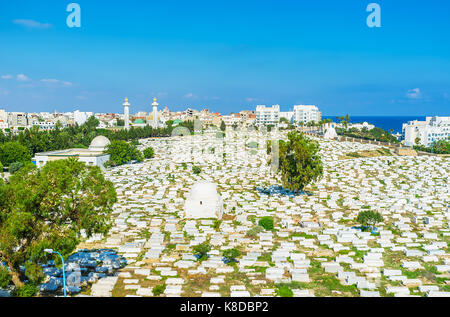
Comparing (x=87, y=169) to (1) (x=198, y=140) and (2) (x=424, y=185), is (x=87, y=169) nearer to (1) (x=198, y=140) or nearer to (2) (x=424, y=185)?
(2) (x=424, y=185)

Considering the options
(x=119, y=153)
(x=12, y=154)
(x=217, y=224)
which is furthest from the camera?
(x=119, y=153)

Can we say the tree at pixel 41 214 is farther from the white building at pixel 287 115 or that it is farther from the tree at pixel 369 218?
the white building at pixel 287 115

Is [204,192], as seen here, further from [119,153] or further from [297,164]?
[119,153]

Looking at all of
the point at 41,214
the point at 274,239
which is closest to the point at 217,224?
the point at 274,239

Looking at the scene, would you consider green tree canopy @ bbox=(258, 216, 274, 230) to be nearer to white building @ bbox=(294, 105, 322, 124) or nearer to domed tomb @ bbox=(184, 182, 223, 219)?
domed tomb @ bbox=(184, 182, 223, 219)
